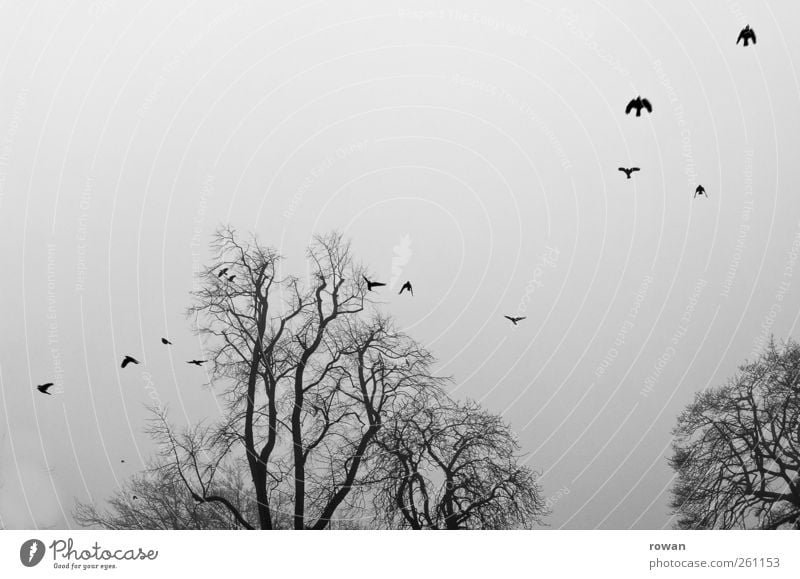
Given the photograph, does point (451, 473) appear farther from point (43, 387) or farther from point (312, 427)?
point (43, 387)

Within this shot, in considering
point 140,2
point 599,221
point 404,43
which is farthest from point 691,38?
point 140,2

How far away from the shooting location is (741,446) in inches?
432

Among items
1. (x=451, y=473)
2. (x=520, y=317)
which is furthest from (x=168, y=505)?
(x=520, y=317)

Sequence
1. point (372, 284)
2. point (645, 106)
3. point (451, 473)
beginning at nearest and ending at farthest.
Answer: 1. point (451, 473)
2. point (372, 284)
3. point (645, 106)

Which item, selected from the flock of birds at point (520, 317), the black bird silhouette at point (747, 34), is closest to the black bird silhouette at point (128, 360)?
the flock of birds at point (520, 317)

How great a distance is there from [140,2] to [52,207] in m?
3.61

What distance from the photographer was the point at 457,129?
40.7ft

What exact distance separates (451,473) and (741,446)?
4.23 metres

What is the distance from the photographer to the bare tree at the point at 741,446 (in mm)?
10578

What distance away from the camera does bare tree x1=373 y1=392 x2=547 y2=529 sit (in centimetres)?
1044

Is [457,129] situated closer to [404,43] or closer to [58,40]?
[404,43]

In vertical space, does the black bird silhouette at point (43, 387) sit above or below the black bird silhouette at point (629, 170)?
below

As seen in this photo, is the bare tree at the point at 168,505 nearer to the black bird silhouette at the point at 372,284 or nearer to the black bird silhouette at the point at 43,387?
the black bird silhouette at the point at 43,387

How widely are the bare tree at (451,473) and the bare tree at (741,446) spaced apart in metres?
2.25
